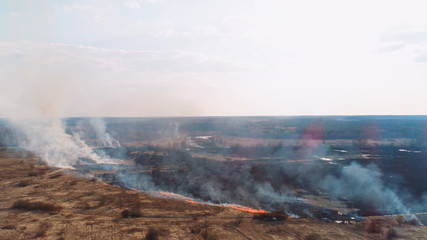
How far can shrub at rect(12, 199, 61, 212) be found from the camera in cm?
2303

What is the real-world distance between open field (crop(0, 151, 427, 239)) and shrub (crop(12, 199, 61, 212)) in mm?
79

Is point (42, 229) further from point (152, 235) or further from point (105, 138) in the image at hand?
point (105, 138)

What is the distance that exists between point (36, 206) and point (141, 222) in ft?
34.5

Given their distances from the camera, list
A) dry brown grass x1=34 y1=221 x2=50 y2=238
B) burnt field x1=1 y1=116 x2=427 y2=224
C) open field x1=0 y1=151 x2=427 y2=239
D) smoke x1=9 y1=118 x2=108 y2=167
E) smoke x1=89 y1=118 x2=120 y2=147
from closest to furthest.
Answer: dry brown grass x1=34 y1=221 x2=50 y2=238 < open field x1=0 y1=151 x2=427 y2=239 < burnt field x1=1 y1=116 x2=427 y2=224 < smoke x1=9 y1=118 x2=108 y2=167 < smoke x1=89 y1=118 x2=120 y2=147

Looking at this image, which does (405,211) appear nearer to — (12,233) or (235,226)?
(235,226)

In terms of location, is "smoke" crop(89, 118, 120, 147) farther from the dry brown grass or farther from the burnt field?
the dry brown grass

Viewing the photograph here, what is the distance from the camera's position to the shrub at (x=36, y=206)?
2303cm

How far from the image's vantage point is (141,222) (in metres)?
20.6

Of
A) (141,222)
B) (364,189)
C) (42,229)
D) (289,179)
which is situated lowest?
(364,189)

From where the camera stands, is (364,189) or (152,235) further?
(364,189)

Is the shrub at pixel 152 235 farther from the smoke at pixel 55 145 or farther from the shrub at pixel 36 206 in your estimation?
the smoke at pixel 55 145

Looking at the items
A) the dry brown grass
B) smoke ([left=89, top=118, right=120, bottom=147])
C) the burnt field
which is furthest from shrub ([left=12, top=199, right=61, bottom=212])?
smoke ([left=89, top=118, right=120, bottom=147])

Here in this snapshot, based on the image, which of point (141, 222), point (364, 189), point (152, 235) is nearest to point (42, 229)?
point (141, 222)

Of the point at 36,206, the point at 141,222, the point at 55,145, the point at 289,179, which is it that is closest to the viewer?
the point at 141,222
